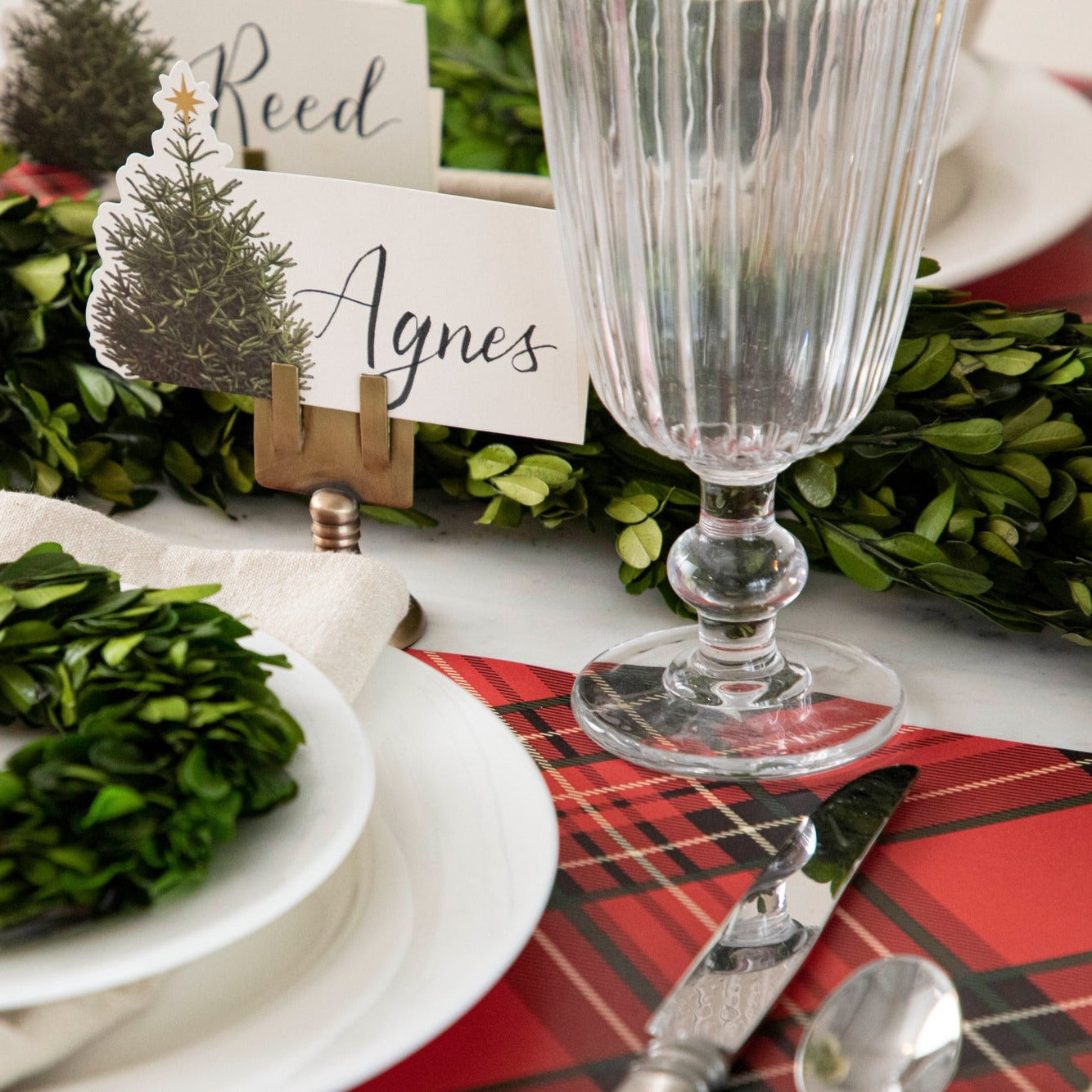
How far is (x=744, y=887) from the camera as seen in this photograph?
0.41 m

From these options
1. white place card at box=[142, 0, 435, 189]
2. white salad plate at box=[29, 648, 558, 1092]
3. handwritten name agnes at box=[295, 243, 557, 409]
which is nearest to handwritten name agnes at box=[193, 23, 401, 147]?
white place card at box=[142, 0, 435, 189]

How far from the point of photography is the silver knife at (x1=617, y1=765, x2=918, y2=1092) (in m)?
0.31

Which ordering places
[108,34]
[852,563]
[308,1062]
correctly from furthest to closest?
[108,34] → [852,563] → [308,1062]

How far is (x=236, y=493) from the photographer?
714 mm

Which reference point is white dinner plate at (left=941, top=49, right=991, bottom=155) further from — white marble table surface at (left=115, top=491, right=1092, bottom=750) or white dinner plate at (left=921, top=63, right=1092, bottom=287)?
Answer: white marble table surface at (left=115, top=491, right=1092, bottom=750)

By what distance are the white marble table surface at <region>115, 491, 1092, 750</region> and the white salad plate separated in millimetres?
178

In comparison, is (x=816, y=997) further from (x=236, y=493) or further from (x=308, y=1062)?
(x=236, y=493)

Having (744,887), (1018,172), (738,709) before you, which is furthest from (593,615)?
(1018,172)

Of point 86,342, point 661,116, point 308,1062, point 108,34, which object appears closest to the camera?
point 308,1062

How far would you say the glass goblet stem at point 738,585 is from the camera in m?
0.51

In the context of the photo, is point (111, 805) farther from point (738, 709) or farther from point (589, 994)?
point (738, 709)

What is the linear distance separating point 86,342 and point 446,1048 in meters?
0.47

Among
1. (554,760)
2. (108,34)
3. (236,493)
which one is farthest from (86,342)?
(554,760)

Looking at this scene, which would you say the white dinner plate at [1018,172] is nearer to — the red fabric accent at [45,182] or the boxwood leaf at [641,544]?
the boxwood leaf at [641,544]
